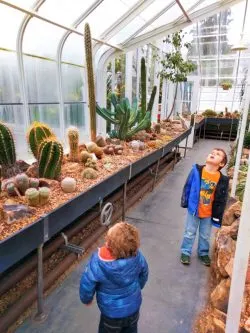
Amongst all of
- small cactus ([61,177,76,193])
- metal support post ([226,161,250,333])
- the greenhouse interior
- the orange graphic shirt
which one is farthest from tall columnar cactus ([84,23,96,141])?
metal support post ([226,161,250,333])

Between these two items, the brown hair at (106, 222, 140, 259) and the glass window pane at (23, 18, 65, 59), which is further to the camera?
the glass window pane at (23, 18, 65, 59)

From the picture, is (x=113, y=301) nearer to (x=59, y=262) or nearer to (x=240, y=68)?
(x=59, y=262)

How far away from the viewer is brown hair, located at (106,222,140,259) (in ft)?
4.40

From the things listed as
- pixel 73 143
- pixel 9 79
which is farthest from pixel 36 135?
pixel 9 79

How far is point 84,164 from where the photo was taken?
3.18m

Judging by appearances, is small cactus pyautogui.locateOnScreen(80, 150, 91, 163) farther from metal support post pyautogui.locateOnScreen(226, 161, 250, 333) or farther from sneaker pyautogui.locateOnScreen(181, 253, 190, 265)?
metal support post pyautogui.locateOnScreen(226, 161, 250, 333)

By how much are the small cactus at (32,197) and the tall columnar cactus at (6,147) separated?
1.99ft

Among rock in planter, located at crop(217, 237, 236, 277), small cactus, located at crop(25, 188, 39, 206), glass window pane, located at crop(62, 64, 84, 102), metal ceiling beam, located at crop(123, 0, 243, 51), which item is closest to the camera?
small cactus, located at crop(25, 188, 39, 206)

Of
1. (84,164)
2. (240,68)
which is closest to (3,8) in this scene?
(84,164)

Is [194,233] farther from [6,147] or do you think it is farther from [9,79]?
[9,79]

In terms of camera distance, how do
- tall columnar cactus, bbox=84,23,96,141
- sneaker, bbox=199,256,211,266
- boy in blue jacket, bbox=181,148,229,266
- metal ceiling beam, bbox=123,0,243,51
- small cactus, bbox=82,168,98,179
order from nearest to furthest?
boy in blue jacket, bbox=181,148,229,266 < sneaker, bbox=199,256,211,266 < small cactus, bbox=82,168,98,179 < tall columnar cactus, bbox=84,23,96,141 < metal ceiling beam, bbox=123,0,243,51

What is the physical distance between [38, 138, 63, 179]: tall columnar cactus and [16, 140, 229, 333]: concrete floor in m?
0.94

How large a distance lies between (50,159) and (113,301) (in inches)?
57.3

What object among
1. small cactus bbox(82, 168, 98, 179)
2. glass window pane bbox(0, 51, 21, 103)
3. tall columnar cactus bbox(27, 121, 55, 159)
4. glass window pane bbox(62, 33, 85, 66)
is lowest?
small cactus bbox(82, 168, 98, 179)
